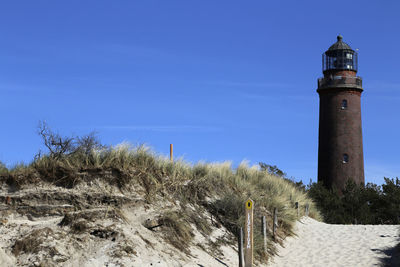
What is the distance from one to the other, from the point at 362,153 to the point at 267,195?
56.4ft

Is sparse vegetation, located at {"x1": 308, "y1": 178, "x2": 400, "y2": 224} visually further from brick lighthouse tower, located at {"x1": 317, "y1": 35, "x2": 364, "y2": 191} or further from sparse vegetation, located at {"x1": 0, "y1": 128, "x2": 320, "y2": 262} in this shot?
sparse vegetation, located at {"x1": 0, "y1": 128, "x2": 320, "y2": 262}

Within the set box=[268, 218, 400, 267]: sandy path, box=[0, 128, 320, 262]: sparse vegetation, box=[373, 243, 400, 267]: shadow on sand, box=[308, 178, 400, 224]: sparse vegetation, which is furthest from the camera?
box=[308, 178, 400, 224]: sparse vegetation

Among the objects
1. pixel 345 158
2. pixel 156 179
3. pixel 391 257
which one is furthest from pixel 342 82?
pixel 156 179

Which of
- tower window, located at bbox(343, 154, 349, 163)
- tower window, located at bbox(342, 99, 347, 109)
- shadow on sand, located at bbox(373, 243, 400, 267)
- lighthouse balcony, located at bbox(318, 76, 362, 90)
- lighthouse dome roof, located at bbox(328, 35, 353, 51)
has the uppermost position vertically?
lighthouse dome roof, located at bbox(328, 35, 353, 51)

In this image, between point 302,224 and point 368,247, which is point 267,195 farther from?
point 368,247

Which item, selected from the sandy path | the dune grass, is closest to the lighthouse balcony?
the sandy path

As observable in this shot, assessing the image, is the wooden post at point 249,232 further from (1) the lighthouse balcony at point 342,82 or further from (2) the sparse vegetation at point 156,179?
(1) the lighthouse balcony at point 342,82

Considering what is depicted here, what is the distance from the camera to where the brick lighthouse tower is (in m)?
34.6

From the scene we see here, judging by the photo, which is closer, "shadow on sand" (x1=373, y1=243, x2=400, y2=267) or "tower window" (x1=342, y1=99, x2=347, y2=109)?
"shadow on sand" (x1=373, y1=243, x2=400, y2=267)

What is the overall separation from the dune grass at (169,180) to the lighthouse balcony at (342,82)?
57.7 feet

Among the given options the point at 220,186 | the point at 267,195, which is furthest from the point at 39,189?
the point at 267,195

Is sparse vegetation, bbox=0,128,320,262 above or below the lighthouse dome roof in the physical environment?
below

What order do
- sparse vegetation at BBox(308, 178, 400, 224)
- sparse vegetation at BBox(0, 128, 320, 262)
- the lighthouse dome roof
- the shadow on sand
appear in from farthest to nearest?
the lighthouse dome roof, sparse vegetation at BBox(308, 178, 400, 224), the shadow on sand, sparse vegetation at BBox(0, 128, 320, 262)

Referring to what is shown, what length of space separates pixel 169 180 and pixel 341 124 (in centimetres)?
2228
